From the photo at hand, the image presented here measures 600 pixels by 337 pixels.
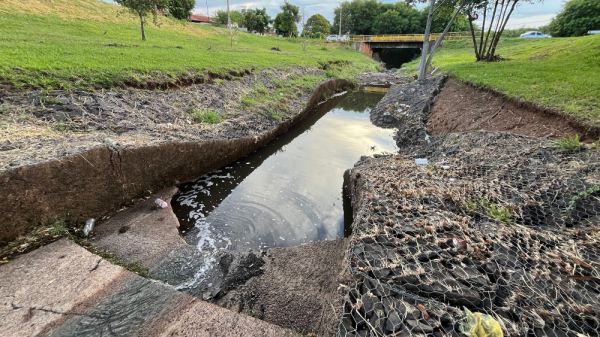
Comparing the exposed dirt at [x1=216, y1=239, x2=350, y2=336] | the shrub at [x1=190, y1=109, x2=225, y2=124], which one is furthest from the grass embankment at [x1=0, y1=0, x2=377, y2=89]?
the exposed dirt at [x1=216, y1=239, x2=350, y2=336]

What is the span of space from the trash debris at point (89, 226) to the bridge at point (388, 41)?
37.6 meters

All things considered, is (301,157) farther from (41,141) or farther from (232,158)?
(41,141)

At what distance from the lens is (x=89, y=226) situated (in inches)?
166

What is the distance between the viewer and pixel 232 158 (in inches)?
291

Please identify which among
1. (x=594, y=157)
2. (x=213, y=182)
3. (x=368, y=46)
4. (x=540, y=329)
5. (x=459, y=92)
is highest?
(x=368, y=46)

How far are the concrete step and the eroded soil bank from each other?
1.10 metres

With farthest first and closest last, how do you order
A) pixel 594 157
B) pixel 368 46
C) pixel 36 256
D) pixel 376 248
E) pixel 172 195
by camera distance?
pixel 368 46
pixel 172 195
pixel 594 157
pixel 36 256
pixel 376 248

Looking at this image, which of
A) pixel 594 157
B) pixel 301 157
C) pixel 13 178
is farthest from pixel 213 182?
pixel 594 157

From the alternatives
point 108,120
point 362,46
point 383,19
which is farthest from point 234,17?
point 108,120

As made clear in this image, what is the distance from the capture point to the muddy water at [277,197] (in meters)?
4.90

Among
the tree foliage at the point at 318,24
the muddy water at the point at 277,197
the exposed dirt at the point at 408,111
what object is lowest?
the muddy water at the point at 277,197

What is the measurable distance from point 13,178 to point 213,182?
344 cm

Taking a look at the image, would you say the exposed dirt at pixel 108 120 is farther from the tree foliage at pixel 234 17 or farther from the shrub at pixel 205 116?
the tree foliage at pixel 234 17

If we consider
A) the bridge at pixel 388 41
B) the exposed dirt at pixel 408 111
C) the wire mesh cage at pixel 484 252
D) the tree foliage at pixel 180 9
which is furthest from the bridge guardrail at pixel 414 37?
the wire mesh cage at pixel 484 252
